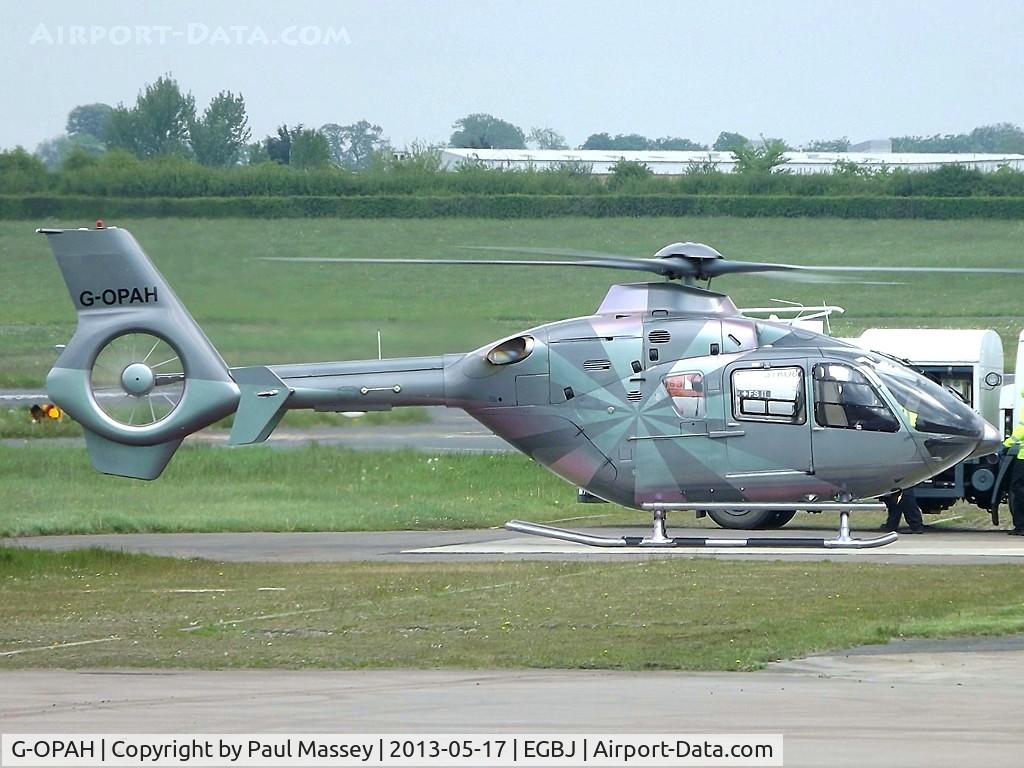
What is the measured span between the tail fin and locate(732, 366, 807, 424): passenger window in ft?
19.6

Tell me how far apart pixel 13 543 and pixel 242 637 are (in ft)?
33.2

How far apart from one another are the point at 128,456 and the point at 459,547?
4.76 m

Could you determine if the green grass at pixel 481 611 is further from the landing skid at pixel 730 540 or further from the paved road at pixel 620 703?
the paved road at pixel 620 703

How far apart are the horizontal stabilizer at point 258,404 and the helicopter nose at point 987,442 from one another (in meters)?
8.04

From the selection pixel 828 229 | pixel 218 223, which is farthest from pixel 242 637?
pixel 828 229

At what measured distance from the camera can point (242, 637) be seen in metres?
15.6

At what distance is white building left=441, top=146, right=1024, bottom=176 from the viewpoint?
55.0m

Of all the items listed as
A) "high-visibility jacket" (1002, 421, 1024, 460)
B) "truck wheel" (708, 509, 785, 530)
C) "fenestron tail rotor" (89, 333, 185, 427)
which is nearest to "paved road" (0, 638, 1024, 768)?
"fenestron tail rotor" (89, 333, 185, 427)

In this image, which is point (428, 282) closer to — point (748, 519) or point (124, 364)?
point (748, 519)

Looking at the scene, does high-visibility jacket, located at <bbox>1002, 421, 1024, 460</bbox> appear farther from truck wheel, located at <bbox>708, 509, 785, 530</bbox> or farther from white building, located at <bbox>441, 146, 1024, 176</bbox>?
white building, located at <bbox>441, 146, 1024, 176</bbox>

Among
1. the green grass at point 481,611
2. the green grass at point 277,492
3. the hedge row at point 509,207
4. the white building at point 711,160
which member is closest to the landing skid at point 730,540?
the green grass at point 481,611

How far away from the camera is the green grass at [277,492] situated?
26250 millimetres

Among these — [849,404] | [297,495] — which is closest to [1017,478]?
[849,404]

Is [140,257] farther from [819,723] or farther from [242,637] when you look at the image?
[819,723]
